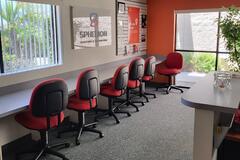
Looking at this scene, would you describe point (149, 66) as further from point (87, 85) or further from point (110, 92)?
point (87, 85)

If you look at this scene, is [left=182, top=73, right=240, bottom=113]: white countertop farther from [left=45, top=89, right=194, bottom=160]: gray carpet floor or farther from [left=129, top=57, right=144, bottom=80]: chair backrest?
[left=129, top=57, right=144, bottom=80]: chair backrest

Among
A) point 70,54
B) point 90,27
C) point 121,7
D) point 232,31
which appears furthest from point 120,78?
point 121,7

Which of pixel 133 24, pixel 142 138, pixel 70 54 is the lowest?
pixel 142 138

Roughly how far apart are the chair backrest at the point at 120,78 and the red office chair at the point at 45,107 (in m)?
1.25

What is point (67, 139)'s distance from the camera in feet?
11.7

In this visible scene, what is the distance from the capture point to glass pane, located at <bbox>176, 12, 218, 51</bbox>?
245 inches

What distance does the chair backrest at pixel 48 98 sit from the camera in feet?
8.58

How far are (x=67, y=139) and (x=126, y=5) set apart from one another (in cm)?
352

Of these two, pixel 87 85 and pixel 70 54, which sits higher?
pixel 70 54

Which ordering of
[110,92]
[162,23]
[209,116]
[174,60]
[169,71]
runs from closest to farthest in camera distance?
[209,116], [110,92], [169,71], [174,60], [162,23]

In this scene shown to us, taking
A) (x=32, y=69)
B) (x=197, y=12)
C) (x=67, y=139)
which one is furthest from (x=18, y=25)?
(x=197, y=12)

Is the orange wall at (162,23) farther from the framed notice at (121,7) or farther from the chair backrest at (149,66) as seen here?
the chair backrest at (149,66)

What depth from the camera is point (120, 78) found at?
3.99 metres

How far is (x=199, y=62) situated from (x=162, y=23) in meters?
1.43
